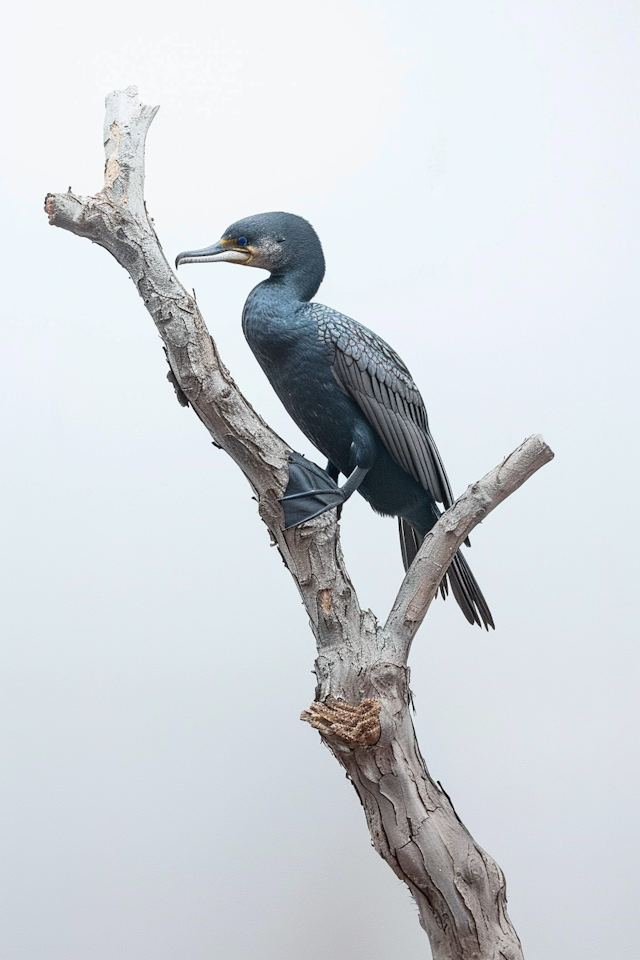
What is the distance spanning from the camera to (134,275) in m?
1.08

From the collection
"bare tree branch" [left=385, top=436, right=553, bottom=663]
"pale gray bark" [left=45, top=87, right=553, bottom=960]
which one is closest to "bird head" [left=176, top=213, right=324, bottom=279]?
"pale gray bark" [left=45, top=87, right=553, bottom=960]

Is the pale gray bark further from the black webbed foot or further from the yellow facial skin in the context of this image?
the yellow facial skin

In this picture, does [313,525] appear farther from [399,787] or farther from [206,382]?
[399,787]

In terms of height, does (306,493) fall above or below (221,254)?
below

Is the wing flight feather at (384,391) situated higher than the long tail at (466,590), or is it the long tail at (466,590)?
the wing flight feather at (384,391)

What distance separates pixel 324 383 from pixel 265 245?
0.82 feet

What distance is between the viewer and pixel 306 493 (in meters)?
1.11

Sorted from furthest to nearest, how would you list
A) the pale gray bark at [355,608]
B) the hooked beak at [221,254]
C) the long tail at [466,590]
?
1. the long tail at [466,590]
2. the hooked beak at [221,254]
3. the pale gray bark at [355,608]

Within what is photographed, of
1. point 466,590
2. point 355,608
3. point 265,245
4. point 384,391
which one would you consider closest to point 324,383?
point 384,391

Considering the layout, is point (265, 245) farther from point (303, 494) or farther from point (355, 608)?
point (355, 608)

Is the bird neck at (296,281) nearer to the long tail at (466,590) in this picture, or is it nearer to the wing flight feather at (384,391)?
the wing flight feather at (384,391)

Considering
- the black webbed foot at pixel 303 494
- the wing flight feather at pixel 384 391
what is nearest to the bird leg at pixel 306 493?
the black webbed foot at pixel 303 494

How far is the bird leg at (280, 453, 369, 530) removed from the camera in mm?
1113

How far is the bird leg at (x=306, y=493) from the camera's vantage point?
1113 millimetres
